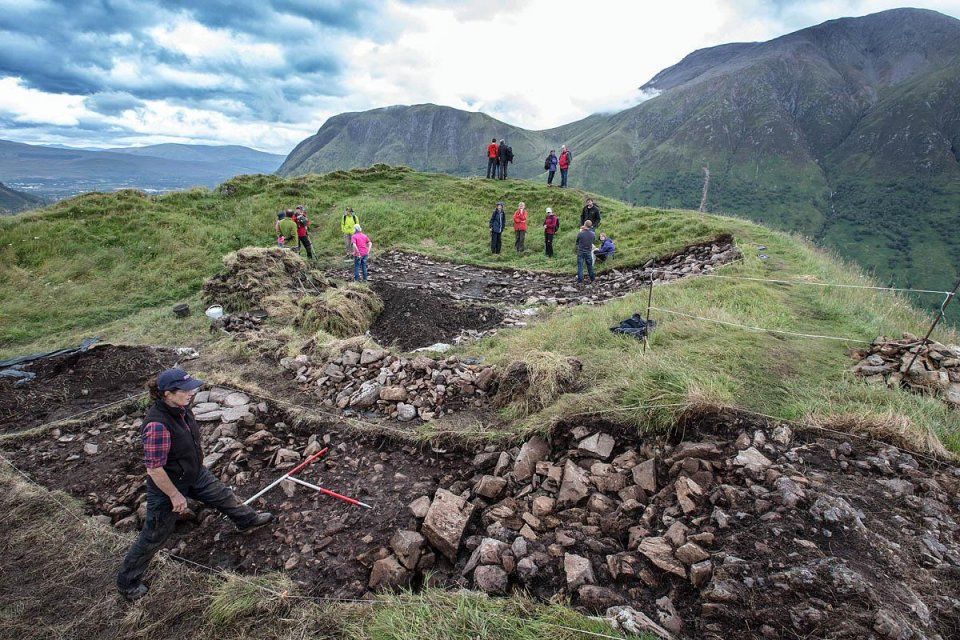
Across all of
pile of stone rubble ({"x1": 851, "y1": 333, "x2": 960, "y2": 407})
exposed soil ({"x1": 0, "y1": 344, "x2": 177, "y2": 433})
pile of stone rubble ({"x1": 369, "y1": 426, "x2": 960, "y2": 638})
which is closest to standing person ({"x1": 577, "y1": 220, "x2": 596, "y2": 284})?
pile of stone rubble ({"x1": 851, "y1": 333, "x2": 960, "y2": 407})

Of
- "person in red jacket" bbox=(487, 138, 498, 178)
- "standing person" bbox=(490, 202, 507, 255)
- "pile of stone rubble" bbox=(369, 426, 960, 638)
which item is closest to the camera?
"pile of stone rubble" bbox=(369, 426, 960, 638)

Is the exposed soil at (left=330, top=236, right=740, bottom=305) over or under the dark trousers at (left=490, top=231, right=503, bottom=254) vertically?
under

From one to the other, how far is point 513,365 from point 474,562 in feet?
9.51

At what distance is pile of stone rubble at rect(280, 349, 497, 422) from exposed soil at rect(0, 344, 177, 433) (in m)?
3.05

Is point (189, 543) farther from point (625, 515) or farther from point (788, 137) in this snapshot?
point (788, 137)

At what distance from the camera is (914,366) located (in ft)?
17.3

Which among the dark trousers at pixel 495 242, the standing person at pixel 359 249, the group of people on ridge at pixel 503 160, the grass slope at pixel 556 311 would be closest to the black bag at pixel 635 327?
the grass slope at pixel 556 311

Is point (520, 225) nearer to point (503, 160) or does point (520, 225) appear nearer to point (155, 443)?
point (503, 160)

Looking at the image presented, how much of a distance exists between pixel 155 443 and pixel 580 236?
39.3 feet

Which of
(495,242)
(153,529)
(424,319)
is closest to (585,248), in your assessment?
(495,242)

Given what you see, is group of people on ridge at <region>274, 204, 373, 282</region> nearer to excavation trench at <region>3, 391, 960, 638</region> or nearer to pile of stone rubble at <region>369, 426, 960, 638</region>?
excavation trench at <region>3, 391, 960, 638</region>

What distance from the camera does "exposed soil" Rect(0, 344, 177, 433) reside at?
7238mm

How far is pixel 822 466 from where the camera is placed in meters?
3.99

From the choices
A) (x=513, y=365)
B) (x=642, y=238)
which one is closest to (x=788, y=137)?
(x=642, y=238)
